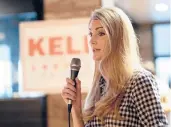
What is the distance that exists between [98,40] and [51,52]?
1459mm

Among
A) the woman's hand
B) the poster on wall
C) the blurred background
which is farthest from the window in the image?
the woman's hand

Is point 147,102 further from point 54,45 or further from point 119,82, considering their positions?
point 54,45

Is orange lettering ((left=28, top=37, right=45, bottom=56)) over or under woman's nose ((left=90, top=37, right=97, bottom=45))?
over

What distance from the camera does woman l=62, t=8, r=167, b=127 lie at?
1.18 meters

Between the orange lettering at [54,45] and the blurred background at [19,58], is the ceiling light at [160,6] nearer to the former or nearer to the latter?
the blurred background at [19,58]

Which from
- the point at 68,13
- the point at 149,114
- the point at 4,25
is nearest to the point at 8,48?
the point at 4,25

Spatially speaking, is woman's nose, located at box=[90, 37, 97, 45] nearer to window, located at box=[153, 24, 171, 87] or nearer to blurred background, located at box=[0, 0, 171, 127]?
blurred background, located at box=[0, 0, 171, 127]

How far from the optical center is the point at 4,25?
2.98 metres

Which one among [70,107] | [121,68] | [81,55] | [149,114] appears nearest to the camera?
[149,114]

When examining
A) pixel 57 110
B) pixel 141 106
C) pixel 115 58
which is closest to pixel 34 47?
pixel 57 110

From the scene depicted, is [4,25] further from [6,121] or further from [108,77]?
[108,77]

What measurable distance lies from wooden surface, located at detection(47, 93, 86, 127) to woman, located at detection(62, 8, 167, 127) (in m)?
1.36

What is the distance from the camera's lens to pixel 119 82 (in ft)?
4.12

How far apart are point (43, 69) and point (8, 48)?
1.27 feet
